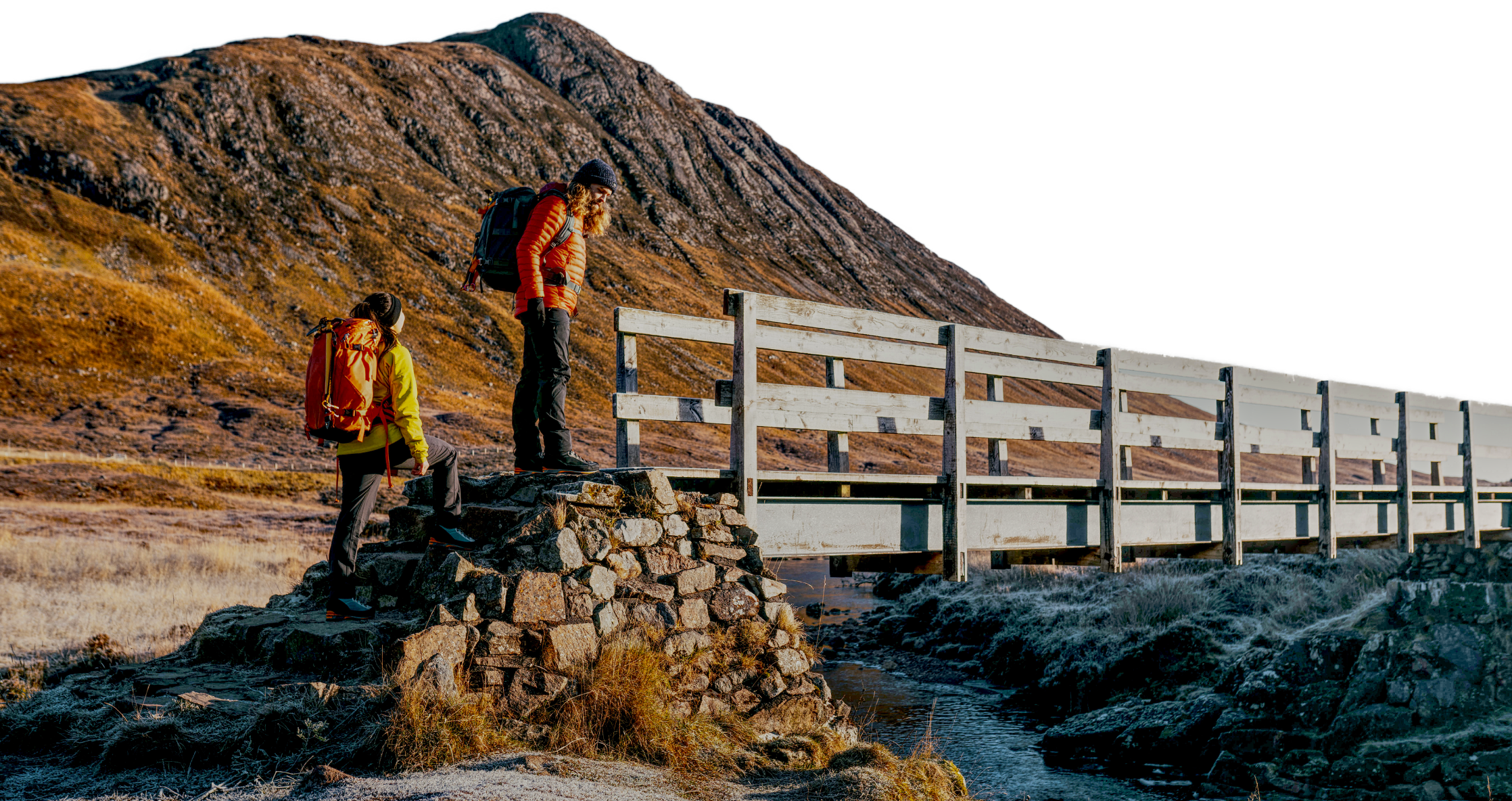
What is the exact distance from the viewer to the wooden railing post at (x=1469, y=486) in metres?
14.6

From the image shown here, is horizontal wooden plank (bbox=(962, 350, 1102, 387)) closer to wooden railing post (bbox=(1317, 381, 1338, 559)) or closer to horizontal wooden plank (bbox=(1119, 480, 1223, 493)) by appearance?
horizontal wooden plank (bbox=(1119, 480, 1223, 493))

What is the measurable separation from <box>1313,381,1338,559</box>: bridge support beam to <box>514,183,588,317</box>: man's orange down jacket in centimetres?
980

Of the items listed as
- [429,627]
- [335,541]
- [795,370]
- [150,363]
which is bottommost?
[429,627]

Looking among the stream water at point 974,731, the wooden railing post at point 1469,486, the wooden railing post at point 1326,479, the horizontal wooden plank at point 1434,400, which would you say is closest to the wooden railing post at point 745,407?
the stream water at point 974,731

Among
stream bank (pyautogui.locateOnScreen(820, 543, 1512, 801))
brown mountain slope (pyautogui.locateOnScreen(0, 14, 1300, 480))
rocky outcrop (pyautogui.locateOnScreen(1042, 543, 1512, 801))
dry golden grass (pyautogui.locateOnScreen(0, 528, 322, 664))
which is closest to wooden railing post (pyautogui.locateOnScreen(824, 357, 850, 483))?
stream bank (pyautogui.locateOnScreen(820, 543, 1512, 801))

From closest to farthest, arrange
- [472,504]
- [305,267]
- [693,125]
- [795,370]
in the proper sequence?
[472,504] → [305,267] → [795,370] → [693,125]

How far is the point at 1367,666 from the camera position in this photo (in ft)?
38.7

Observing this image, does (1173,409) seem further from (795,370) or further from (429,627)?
(429,627)

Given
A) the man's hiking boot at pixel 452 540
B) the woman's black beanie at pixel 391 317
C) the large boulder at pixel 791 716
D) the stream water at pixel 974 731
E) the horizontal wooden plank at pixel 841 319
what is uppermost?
the horizontal wooden plank at pixel 841 319

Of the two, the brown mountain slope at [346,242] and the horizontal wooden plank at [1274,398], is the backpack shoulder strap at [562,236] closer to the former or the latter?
the horizontal wooden plank at [1274,398]

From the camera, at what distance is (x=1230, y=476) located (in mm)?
11023

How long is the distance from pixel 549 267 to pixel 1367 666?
1068 centimetres

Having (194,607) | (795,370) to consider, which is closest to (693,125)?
(795,370)

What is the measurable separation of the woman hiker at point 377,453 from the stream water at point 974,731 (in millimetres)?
4531
